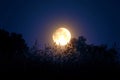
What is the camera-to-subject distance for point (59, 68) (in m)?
5.59

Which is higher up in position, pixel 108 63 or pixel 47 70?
pixel 108 63

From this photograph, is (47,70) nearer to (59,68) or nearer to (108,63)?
(59,68)

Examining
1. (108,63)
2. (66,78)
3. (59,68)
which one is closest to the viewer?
(66,78)

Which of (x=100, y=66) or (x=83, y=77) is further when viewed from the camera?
(x=100, y=66)

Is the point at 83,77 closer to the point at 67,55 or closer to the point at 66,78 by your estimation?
the point at 66,78

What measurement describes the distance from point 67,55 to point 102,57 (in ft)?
2.48

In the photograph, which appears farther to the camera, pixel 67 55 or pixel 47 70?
pixel 67 55

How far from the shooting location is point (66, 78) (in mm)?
5254

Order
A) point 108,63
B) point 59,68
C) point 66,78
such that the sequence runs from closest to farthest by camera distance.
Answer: point 66,78, point 59,68, point 108,63

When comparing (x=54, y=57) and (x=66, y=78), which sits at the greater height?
(x=54, y=57)

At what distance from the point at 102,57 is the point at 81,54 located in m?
0.42

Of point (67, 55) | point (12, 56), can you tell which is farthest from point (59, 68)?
point (12, 56)

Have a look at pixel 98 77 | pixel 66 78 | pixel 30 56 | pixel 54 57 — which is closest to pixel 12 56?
pixel 30 56

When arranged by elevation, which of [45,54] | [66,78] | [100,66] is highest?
[45,54]
